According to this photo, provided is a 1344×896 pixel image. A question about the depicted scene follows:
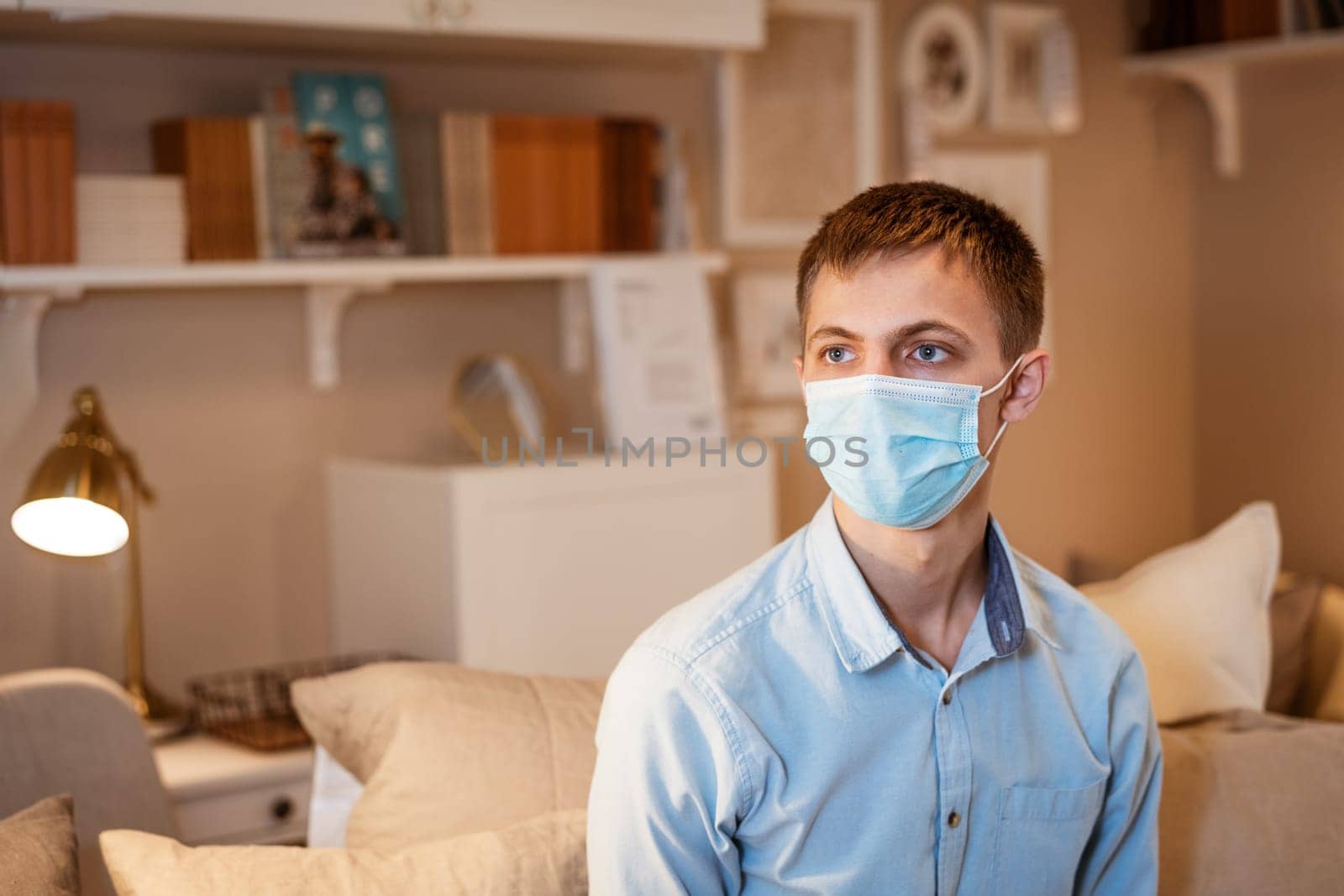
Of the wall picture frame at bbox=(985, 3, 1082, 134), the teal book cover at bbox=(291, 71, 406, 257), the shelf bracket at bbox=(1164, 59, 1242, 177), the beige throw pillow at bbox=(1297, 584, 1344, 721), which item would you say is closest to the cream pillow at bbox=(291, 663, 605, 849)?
the teal book cover at bbox=(291, 71, 406, 257)

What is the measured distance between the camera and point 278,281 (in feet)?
7.72

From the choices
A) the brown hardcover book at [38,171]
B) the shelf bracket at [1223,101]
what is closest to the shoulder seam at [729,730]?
the brown hardcover book at [38,171]

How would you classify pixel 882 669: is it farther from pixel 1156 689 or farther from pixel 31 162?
pixel 31 162

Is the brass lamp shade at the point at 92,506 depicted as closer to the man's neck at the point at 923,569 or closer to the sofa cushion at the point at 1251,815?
the man's neck at the point at 923,569

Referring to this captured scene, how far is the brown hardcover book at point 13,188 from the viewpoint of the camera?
6.94 feet

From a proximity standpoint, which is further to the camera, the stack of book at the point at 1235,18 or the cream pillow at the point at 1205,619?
the stack of book at the point at 1235,18

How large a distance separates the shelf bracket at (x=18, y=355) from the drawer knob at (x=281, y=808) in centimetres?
71

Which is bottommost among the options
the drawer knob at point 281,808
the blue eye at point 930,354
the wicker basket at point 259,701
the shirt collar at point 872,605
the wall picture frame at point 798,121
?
the drawer knob at point 281,808

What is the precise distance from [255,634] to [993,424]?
1.58 meters

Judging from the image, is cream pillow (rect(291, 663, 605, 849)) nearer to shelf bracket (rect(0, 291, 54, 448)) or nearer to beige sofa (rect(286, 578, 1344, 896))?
beige sofa (rect(286, 578, 1344, 896))

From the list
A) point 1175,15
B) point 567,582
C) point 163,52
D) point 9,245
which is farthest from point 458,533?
point 1175,15

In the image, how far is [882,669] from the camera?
4.50ft

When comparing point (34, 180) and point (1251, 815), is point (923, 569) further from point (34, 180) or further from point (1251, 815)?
point (34, 180)

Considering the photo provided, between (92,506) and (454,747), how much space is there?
1.51 feet
